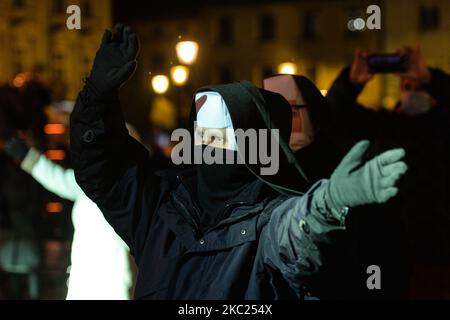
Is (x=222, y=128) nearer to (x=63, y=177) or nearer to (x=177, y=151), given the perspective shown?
(x=177, y=151)

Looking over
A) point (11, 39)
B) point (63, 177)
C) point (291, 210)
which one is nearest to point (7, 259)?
point (63, 177)

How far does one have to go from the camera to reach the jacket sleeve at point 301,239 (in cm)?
230

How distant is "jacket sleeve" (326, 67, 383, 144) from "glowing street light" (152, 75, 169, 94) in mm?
7983

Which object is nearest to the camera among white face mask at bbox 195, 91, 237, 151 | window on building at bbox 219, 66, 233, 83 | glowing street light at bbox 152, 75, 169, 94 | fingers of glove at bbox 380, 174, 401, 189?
fingers of glove at bbox 380, 174, 401, 189

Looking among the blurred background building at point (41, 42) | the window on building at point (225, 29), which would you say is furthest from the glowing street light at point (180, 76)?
the window on building at point (225, 29)

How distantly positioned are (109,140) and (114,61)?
10.9 inches

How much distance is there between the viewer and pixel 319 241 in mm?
2348

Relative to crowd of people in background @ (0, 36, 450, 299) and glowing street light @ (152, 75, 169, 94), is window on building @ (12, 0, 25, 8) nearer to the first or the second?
glowing street light @ (152, 75, 169, 94)

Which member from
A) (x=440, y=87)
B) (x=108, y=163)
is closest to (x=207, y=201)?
(x=108, y=163)

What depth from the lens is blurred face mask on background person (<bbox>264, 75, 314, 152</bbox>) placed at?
416 cm

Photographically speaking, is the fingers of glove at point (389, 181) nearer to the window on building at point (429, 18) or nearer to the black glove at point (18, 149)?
the black glove at point (18, 149)

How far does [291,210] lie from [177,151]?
4.39 ft

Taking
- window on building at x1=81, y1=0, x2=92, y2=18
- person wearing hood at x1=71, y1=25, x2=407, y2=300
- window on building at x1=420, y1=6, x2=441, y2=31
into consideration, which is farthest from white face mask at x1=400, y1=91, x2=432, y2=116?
window on building at x1=420, y1=6, x2=441, y2=31

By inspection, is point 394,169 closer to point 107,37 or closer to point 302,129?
point 107,37
